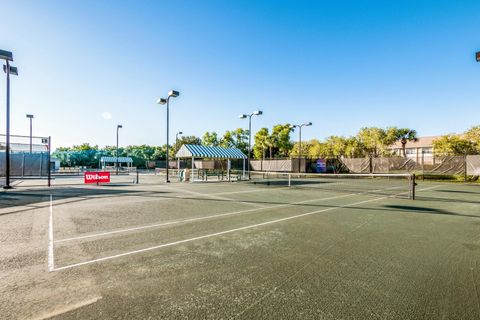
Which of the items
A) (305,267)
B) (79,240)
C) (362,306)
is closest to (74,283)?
(79,240)

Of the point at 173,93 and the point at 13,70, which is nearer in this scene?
the point at 13,70

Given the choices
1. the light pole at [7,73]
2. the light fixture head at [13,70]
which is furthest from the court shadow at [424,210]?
the light fixture head at [13,70]

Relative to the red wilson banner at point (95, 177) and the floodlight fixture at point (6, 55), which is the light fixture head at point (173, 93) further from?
the floodlight fixture at point (6, 55)

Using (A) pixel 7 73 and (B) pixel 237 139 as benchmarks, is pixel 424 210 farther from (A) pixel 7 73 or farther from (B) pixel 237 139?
(B) pixel 237 139

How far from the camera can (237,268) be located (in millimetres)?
4004

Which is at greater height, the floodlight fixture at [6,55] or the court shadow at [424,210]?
the floodlight fixture at [6,55]

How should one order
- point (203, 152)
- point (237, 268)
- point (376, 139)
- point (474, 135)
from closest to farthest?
1. point (237, 268)
2. point (203, 152)
3. point (474, 135)
4. point (376, 139)

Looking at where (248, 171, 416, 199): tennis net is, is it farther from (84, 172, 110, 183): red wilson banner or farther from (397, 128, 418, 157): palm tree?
(397, 128, 418, 157): palm tree

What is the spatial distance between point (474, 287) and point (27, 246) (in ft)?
25.5

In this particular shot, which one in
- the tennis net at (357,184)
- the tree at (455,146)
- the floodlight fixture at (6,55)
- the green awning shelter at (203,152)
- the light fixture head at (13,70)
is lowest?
the tennis net at (357,184)

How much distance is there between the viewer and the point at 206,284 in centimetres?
344

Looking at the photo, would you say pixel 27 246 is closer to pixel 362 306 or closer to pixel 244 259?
pixel 244 259

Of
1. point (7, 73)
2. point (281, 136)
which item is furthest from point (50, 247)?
point (281, 136)

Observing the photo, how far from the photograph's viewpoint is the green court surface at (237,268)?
9.41ft
